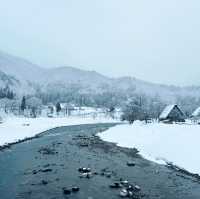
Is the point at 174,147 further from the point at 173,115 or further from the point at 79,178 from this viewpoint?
the point at 173,115

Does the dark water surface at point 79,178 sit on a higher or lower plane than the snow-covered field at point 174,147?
lower

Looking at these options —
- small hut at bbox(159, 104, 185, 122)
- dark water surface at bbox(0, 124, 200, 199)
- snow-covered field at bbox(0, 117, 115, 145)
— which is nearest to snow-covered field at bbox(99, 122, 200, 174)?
dark water surface at bbox(0, 124, 200, 199)

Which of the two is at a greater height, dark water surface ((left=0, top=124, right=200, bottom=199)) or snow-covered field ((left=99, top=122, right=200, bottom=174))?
snow-covered field ((left=99, top=122, right=200, bottom=174))

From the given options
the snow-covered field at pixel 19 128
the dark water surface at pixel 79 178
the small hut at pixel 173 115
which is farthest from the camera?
the small hut at pixel 173 115

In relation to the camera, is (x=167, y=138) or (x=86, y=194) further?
(x=167, y=138)

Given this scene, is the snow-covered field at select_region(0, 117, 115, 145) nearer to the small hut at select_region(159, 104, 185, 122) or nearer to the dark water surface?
the dark water surface

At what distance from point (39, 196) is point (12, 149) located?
23.4 m

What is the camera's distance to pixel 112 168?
108 feet

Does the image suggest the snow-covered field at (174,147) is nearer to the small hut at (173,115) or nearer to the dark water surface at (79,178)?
the dark water surface at (79,178)

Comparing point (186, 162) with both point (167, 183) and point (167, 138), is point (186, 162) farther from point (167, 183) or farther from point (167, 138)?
point (167, 138)

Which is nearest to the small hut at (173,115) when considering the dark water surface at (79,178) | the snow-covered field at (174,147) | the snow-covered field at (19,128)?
the snow-covered field at (19,128)

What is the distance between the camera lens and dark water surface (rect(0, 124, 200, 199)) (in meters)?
23.9

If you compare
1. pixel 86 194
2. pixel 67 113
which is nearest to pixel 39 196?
pixel 86 194

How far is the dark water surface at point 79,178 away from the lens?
78.3ft
